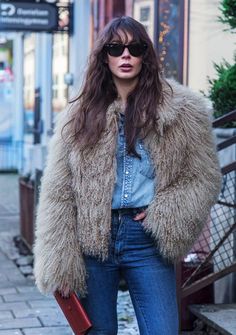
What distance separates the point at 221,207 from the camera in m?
5.29

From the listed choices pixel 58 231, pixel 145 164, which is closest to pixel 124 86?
pixel 145 164

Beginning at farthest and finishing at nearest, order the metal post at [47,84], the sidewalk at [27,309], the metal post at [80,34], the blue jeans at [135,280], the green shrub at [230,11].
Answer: the metal post at [47,84]
the metal post at [80,34]
the sidewalk at [27,309]
the green shrub at [230,11]
the blue jeans at [135,280]

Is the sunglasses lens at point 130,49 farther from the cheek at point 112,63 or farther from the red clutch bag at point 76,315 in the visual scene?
the red clutch bag at point 76,315

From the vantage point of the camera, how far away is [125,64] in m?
3.02

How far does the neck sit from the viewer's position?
3078 mm

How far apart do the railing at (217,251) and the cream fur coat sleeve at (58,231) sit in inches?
72.7

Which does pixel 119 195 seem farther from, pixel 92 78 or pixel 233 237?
pixel 233 237

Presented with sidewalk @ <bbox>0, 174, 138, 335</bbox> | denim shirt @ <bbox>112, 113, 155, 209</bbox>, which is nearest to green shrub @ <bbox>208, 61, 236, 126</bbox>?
sidewalk @ <bbox>0, 174, 138, 335</bbox>

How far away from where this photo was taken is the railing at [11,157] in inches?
762

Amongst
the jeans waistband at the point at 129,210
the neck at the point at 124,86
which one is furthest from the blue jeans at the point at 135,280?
the neck at the point at 124,86

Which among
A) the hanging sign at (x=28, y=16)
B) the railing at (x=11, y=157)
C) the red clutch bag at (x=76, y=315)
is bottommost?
the railing at (x=11, y=157)

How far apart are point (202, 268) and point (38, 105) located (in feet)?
34.9

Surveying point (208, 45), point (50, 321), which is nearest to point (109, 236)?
point (50, 321)

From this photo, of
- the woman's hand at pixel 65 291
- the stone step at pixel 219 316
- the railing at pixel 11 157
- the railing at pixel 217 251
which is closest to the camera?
the woman's hand at pixel 65 291
